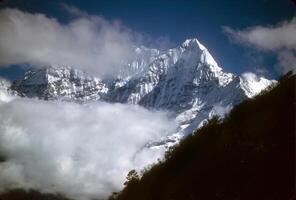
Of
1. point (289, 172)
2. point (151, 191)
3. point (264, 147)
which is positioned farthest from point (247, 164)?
point (151, 191)

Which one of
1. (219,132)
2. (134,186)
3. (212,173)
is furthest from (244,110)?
(134,186)

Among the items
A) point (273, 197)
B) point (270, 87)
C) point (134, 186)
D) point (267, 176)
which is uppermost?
point (270, 87)

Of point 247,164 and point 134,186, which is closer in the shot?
point 247,164

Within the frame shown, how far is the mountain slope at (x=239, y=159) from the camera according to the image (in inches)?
490

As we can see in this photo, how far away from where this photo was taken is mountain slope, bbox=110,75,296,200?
12.4m

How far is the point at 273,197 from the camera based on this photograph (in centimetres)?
1146

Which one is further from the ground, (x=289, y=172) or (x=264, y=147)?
(x=264, y=147)

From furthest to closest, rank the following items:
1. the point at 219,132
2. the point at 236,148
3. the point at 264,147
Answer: the point at 219,132 → the point at 236,148 → the point at 264,147

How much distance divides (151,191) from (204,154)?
2.71 metres

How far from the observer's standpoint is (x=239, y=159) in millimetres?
13922

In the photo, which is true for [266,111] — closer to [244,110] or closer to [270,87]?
[244,110]

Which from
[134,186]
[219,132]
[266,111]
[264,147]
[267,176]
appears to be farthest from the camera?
[134,186]

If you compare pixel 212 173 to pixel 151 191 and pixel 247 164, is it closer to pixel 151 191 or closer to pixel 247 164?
pixel 247 164

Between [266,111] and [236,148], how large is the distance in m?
1.93
